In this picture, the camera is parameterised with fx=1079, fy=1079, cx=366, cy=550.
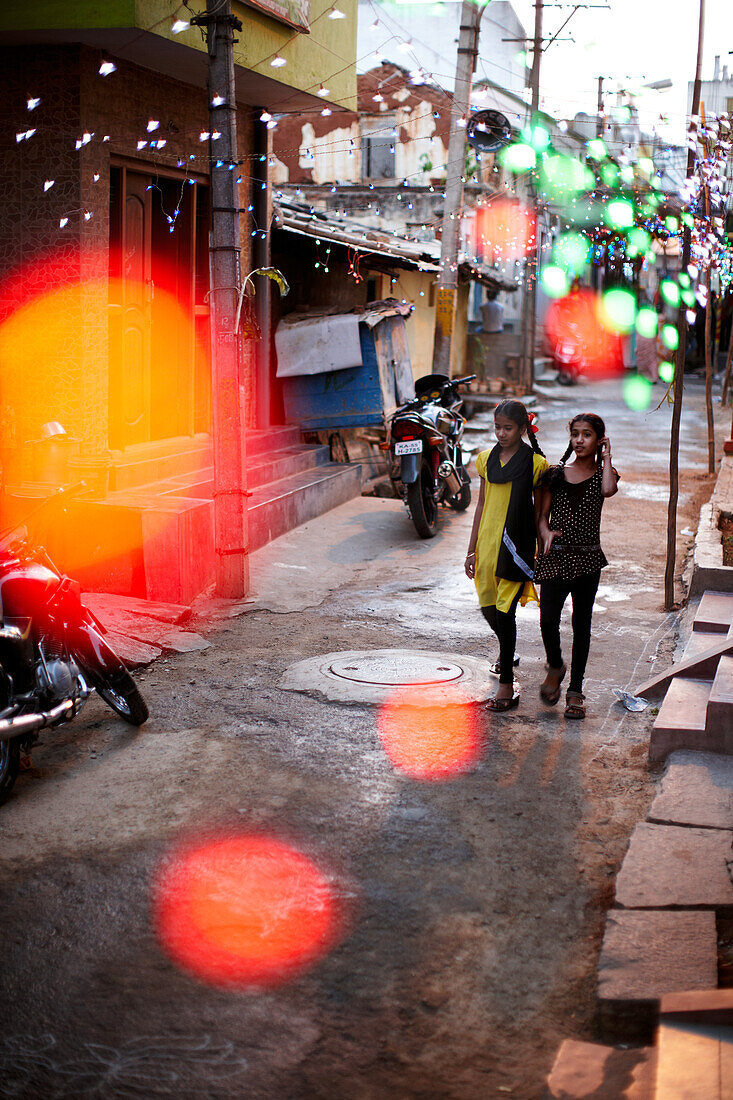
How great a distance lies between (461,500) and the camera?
11.9 meters

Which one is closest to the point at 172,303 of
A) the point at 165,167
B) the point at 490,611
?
the point at 165,167

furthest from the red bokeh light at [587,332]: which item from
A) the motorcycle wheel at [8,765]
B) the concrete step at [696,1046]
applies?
the concrete step at [696,1046]

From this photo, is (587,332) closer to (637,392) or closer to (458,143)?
(637,392)

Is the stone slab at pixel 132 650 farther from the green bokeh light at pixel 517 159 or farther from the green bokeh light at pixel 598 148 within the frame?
the green bokeh light at pixel 517 159

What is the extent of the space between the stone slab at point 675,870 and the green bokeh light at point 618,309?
1491 inches

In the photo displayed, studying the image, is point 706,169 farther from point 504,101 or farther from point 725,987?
point 504,101

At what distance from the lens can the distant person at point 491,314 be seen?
30234 millimetres

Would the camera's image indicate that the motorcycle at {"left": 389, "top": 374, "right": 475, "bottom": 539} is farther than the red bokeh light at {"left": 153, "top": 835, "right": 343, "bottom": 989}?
Yes

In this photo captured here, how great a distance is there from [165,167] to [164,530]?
465 centimetres

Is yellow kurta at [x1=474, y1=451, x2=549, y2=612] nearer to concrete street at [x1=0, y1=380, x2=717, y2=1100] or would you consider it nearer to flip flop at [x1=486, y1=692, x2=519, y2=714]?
flip flop at [x1=486, y1=692, x2=519, y2=714]

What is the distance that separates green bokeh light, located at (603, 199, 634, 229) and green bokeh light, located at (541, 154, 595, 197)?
5.51 feet

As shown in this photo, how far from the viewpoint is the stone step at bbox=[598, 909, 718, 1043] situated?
10.4 ft

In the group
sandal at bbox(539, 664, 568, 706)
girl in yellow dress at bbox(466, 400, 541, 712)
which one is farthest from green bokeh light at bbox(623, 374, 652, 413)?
girl in yellow dress at bbox(466, 400, 541, 712)

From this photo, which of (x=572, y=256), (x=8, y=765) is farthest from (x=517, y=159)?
(x=8, y=765)
